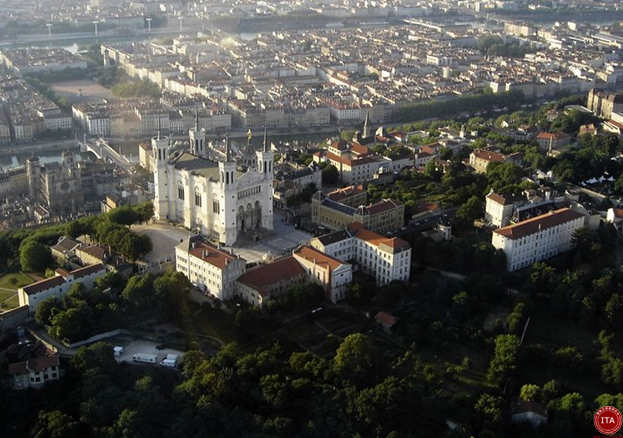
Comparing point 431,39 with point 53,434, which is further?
point 431,39

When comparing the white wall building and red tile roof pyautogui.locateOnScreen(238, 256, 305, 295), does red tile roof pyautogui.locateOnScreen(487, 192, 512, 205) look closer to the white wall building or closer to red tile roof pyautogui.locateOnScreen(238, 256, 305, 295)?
the white wall building

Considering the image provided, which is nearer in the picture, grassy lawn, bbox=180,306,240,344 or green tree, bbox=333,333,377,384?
green tree, bbox=333,333,377,384

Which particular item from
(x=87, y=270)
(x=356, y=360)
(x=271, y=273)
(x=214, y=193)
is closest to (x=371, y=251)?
(x=271, y=273)

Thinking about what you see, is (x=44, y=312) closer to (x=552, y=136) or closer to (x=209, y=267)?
(x=209, y=267)

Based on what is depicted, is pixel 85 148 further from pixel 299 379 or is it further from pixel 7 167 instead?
pixel 299 379

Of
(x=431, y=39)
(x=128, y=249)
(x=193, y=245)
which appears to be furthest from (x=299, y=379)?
(x=431, y=39)

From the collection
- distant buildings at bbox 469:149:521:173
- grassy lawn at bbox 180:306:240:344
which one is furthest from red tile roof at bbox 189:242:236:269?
distant buildings at bbox 469:149:521:173
